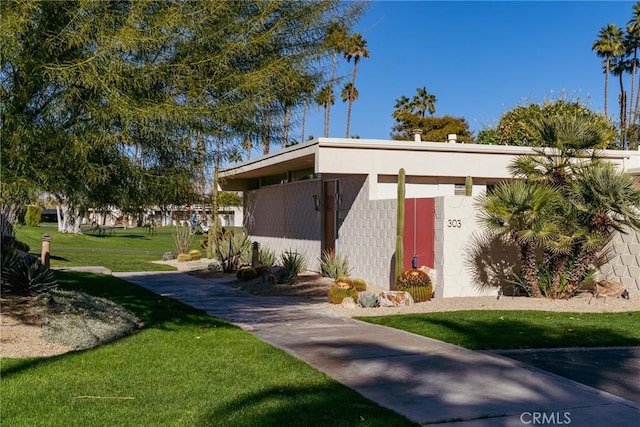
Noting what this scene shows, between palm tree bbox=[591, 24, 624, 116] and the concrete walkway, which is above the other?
palm tree bbox=[591, 24, 624, 116]

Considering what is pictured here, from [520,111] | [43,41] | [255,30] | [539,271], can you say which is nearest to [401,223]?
[539,271]

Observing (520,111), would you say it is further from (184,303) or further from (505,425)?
(505,425)

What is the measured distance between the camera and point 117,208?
8570mm

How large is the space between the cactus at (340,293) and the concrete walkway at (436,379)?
1993 millimetres

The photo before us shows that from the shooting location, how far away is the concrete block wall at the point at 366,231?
1683cm

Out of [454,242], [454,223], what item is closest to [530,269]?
[454,242]

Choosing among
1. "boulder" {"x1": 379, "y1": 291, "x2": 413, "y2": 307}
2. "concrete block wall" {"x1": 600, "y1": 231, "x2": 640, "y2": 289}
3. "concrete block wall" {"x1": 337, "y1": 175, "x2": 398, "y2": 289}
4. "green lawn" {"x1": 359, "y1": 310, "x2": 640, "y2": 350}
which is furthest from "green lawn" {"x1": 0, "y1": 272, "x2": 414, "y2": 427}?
"concrete block wall" {"x1": 600, "y1": 231, "x2": 640, "y2": 289}

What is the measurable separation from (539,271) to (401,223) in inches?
121

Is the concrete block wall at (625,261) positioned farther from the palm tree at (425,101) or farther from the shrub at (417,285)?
the palm tree at (425,101)

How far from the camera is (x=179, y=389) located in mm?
6598

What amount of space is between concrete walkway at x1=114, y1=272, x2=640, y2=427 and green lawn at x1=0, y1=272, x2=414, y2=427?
37 cm

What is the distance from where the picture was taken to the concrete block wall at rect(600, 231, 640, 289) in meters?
13.8

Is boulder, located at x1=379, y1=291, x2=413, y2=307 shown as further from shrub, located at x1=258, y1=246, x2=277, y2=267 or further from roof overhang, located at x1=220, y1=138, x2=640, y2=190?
shrub, located at x1=258, y1=246, x2=277, y2=267

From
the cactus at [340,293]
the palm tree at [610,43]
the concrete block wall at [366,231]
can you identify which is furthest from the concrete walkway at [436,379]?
the palm tree at [610,43]
